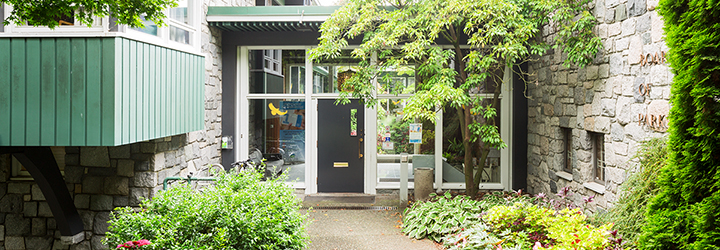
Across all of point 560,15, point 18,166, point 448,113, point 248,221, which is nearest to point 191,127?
point 18,166

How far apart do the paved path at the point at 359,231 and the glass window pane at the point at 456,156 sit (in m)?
1.58

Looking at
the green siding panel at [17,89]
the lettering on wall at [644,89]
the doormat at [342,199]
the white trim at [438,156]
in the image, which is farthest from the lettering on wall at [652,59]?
the green siding panel at [17,89]

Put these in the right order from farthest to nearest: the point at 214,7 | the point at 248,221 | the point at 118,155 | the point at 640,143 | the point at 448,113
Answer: the point at 448,113
the point at 214,7
the point at 118,155
the point at 640,143
the point at 248,221

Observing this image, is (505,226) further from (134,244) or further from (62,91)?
(62,91)

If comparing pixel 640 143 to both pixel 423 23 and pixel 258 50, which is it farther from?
pixel 258 50

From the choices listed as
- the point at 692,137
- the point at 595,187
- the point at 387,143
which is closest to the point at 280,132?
the point at 387,143

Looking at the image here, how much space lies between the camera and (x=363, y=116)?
7371 millimetres

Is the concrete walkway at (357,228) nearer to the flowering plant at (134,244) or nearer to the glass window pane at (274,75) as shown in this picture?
the flowering plant at (134,244)

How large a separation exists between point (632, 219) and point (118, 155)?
5366 millimetres

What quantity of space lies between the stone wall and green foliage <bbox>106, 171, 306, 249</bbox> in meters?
3.47

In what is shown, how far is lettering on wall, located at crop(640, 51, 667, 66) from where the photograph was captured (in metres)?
3.67

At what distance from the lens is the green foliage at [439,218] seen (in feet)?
16.4

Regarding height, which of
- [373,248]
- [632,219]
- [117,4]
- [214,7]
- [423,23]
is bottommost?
[373,248]

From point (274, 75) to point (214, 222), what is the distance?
4309mm
